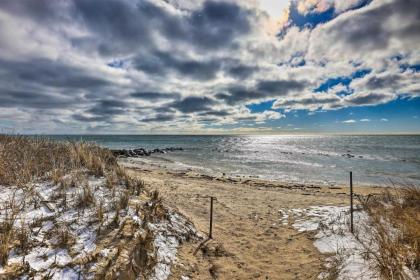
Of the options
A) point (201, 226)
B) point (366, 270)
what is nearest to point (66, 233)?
point (201, 226)

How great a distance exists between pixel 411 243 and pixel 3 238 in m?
7.49

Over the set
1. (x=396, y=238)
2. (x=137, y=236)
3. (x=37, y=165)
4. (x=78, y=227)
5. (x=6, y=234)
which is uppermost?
(x=37, y=165)

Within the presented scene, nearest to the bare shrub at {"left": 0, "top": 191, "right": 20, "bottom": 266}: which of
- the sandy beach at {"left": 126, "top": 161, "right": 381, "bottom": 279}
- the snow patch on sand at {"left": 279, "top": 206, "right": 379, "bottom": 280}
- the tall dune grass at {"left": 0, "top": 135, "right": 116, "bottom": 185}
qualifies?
the tall dune grass at {"left": 0, "top": 135, "right": 116, "bottom": 185}

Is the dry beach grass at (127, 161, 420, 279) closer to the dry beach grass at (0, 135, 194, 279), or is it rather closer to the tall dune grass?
the dry beach grass at (0, 135, 194, 279)

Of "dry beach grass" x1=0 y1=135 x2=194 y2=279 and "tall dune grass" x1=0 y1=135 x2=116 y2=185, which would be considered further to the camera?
"tall dune grass" x1=0 y1=135 x2=116 y2=185

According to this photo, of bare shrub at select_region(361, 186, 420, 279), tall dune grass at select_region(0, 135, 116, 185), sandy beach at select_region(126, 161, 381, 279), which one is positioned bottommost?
sandy beach at select_region(126, 161, 381, 279)

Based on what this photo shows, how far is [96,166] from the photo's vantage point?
29.3ft

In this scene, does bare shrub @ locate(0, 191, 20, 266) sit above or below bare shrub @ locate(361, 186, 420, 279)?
above

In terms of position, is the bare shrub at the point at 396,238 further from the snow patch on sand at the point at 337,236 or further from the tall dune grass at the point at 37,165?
the tall dune grass at the point at 37,165

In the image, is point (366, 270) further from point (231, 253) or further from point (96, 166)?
point (96, 166)

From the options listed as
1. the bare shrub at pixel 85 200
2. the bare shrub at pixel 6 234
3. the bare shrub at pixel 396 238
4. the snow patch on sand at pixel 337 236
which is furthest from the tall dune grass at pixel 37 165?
the bare shrub at pixel 396 238

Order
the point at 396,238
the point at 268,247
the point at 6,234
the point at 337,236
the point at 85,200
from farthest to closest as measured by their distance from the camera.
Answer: the point at 268,247 → the point at 337,236 → the point at 85,200 → the point at 396,238 → the point at 6,234

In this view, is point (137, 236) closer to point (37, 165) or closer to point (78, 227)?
point (78, 227)

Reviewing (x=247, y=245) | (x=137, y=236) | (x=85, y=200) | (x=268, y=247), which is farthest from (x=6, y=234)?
(x=268, y=247)
